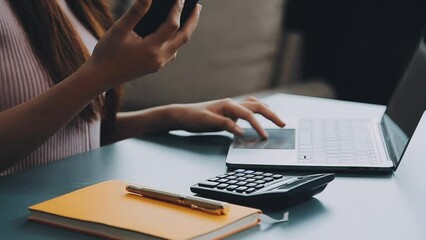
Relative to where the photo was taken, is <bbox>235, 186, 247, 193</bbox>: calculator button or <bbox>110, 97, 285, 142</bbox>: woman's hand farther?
<bbox>110, 97, 285, 142</bbox>: woman's hand

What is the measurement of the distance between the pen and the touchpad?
31 cm

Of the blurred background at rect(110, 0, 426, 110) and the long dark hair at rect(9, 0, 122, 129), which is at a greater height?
the long dark hair at rect(9, 0, 122, 129)

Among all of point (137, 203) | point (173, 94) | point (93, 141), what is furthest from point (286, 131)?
point (173, 94)

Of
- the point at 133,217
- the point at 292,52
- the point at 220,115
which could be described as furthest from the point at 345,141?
the point at 292,52

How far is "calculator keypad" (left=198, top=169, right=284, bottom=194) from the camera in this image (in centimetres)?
90

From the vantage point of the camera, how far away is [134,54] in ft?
3.07

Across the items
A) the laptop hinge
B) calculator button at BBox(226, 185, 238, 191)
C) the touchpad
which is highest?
the laptop hinge

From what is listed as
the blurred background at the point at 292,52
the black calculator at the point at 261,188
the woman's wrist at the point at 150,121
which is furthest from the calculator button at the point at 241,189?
the blurred background at the point at 292,52

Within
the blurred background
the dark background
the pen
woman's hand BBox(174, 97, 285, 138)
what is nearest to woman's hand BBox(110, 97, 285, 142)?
woman's hand BBox(174, 97, 285, 138)

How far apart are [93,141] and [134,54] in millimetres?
390

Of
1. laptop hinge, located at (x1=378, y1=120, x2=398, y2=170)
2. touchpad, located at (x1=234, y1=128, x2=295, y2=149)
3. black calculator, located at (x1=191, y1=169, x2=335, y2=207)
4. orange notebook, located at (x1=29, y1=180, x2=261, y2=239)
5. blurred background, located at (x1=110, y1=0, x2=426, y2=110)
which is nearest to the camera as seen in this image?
orange notebook, located at (x1=29, y1=180, x2=261, y2=239)

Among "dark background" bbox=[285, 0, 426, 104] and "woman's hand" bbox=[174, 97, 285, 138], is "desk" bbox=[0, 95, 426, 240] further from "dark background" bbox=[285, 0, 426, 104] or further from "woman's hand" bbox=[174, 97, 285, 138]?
"dark background" bbox=[285, 0, 426, 104]

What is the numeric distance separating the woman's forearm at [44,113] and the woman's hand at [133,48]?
0.02 m

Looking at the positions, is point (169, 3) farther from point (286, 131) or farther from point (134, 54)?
point (286, 131)
